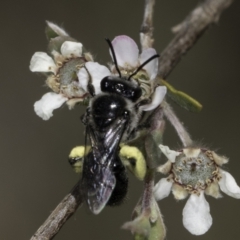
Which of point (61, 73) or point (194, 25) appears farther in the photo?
point (61, 73)

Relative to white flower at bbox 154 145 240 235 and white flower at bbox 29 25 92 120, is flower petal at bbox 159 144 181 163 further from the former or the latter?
white flower at bbox 29 25 92 120

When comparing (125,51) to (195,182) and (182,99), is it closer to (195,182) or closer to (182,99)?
(182,99)

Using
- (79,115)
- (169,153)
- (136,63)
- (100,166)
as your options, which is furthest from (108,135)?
(79,115)

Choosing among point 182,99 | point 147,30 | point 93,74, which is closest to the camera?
point 182,99

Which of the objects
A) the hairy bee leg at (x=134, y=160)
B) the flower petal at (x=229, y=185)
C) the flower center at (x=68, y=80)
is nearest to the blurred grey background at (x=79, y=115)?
the flower center at (x=68, y=80)

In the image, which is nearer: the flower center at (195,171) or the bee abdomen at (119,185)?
the bee abdomen at (119,185)

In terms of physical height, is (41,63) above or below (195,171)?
above

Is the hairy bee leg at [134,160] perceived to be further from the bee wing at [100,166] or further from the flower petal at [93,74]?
the flower petal at [93,74]
